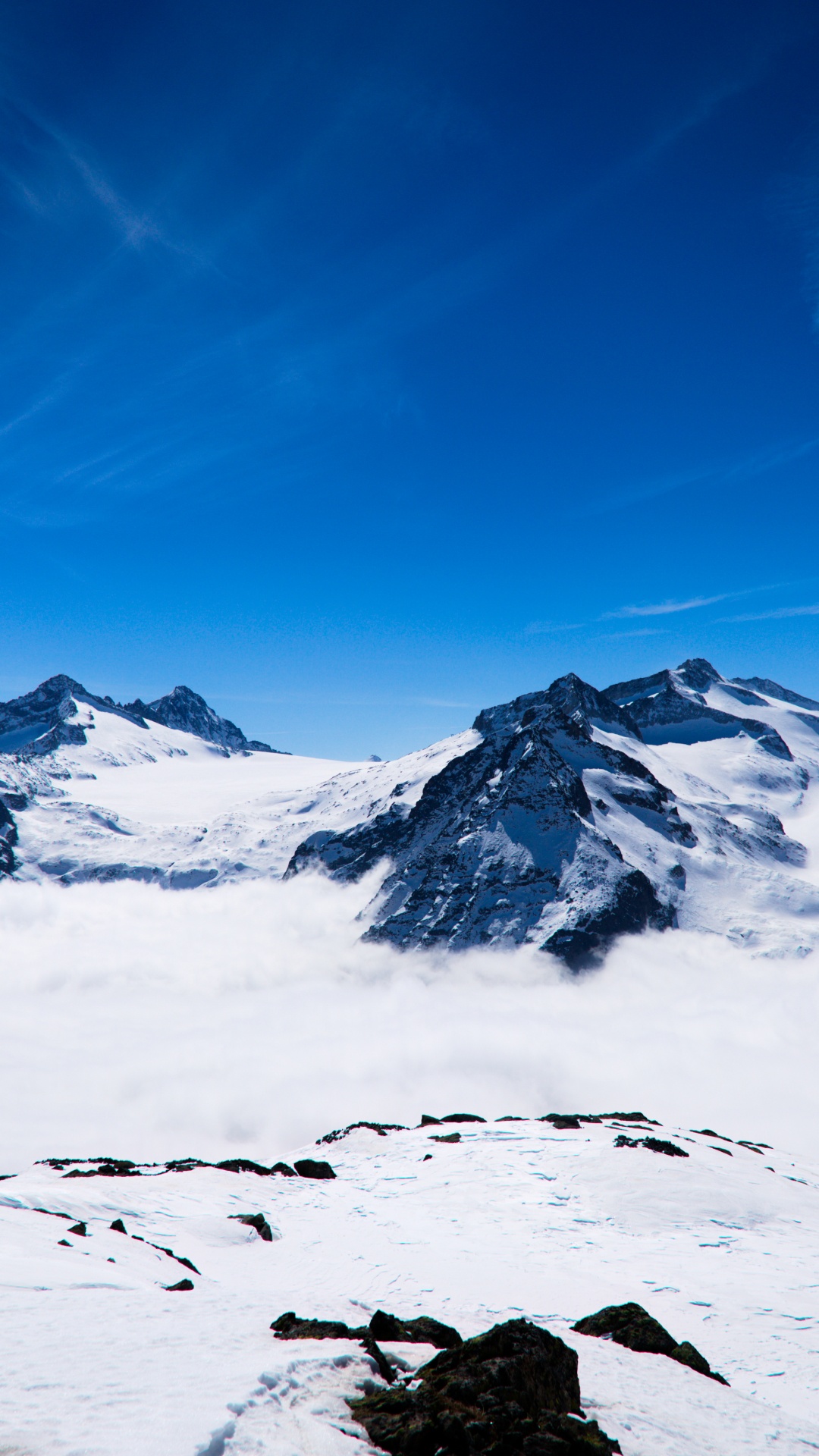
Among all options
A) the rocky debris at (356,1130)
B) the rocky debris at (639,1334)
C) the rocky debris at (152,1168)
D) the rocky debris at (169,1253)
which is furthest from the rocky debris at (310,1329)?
the rocky debris at (356,1130)

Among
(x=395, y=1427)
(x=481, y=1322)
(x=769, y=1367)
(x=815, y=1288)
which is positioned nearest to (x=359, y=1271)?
(x=481, y=1322)

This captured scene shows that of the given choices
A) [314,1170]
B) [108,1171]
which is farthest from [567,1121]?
[108,1171]

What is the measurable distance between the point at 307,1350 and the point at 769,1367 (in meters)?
15.2

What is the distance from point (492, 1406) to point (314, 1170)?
43362 mm

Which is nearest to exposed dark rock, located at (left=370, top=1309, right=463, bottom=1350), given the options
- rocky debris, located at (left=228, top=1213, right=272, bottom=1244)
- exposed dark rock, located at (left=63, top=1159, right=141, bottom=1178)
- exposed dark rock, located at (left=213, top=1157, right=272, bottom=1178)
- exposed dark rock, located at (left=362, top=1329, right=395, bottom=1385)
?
exposed dark rock, located at (left=362, top=1329, right=395, bottom=1385)

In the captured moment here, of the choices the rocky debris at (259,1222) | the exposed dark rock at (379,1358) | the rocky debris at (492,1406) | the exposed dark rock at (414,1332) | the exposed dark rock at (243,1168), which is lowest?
the exposed dark rock at (243,1168)

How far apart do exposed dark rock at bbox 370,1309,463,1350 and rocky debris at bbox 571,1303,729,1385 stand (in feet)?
16.4

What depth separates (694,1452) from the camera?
12.8m

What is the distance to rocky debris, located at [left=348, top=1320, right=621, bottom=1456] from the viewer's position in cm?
1066

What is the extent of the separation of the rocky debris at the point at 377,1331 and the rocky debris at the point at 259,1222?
19225mm

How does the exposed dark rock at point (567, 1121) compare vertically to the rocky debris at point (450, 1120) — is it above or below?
above

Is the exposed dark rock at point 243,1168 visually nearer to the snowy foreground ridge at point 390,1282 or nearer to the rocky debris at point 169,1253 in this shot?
the snowy foreground ridge at point 390,1282

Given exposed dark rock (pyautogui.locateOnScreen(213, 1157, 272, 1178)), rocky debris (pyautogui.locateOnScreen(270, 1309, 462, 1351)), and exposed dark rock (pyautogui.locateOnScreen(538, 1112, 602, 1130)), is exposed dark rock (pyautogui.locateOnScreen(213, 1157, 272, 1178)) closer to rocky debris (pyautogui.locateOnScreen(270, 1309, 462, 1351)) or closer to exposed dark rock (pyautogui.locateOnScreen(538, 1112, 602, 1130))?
exposed dark rock (pyautogui.locateOnScreen(538, 1112, 602, 1130))

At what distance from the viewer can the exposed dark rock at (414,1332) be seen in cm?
1554
